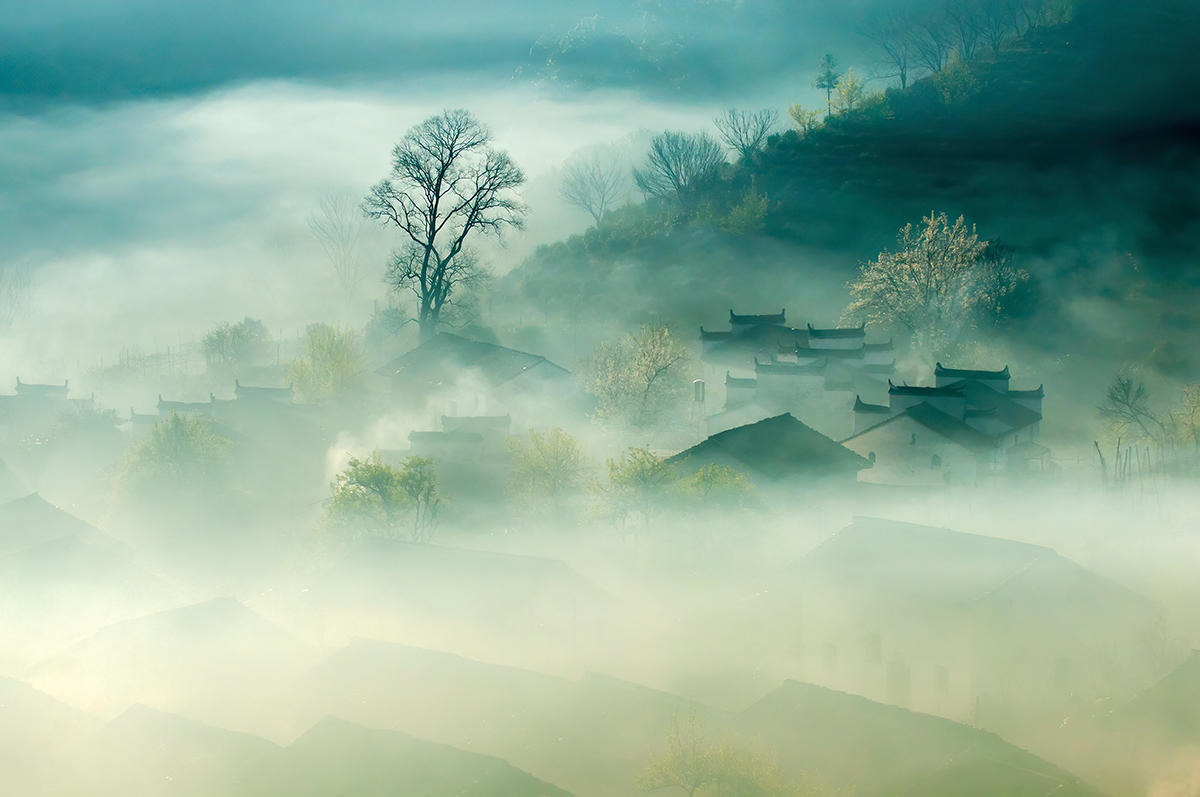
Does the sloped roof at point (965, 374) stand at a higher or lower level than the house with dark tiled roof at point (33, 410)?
higher

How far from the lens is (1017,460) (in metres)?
64.6

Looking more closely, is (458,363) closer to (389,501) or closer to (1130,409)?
(389,501)

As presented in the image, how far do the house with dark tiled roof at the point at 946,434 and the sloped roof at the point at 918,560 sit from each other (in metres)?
10.2

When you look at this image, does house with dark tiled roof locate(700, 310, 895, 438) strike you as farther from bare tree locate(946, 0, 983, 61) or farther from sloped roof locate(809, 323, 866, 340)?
bare tree locate(946, 0, 983, 61)

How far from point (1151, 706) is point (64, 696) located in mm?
48581

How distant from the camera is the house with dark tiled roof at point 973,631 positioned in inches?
1650

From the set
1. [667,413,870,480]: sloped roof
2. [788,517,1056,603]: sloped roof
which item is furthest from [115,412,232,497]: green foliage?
[788,517,1056,603]: sloped roof

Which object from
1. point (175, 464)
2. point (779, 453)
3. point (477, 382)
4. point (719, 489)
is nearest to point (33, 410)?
point (175, 464)

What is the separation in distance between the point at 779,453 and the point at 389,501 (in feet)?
76.5

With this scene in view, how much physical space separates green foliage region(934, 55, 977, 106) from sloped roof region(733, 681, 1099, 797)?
430 ft

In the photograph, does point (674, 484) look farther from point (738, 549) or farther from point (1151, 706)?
point (1151, 706)

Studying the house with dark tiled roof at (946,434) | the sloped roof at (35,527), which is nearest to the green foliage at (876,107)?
the house with dark tiled roof at (946,434)

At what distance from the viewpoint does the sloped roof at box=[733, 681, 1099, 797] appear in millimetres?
33500

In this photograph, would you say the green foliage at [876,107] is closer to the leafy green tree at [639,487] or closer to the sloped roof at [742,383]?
the sloped roof at [742,383]
